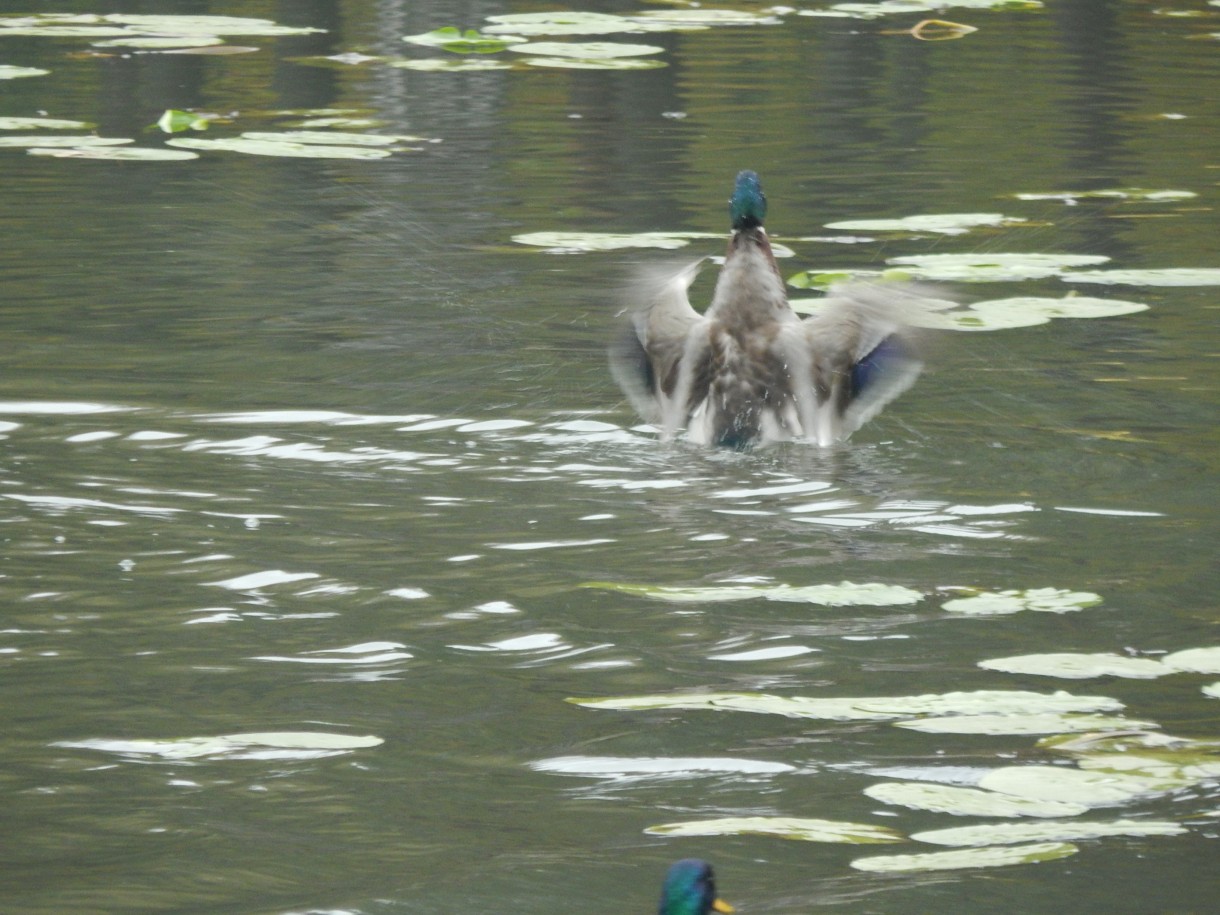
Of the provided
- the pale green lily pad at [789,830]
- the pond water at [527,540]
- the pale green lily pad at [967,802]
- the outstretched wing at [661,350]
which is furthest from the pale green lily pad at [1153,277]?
the pale green lily pad at [789,830]

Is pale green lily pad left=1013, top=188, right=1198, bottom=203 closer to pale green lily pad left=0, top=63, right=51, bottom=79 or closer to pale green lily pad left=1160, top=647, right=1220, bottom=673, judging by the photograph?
pale green lily pad left=1160, top=647, right=1220, bottom=673

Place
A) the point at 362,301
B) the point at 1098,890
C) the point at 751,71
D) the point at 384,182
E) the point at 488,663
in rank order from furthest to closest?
the point at 751,71 → the point at 384,182 → the point at 362,301 → the point at 488,663 → the point at 1098,890

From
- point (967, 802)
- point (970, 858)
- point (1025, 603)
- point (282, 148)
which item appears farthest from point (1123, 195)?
point (970, 858)

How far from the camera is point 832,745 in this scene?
414 cm

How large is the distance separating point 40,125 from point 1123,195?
5.61m

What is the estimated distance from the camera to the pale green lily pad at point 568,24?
1538 cm

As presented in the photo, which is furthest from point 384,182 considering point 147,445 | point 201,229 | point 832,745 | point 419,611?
point 832,745

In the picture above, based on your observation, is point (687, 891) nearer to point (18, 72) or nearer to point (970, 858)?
point (970, 858)

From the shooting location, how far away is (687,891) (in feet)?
9.03

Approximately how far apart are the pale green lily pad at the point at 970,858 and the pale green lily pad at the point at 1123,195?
6.89 metres

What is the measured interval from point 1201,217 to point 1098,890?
6712mm

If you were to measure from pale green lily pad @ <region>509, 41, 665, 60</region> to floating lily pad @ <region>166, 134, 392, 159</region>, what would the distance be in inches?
119

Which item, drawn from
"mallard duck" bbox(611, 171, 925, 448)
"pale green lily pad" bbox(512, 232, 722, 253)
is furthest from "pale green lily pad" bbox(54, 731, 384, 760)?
"pale green lily pad" bbox(512, 232, 722, 253)

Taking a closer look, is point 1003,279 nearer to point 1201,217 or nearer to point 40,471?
point 1201,217
